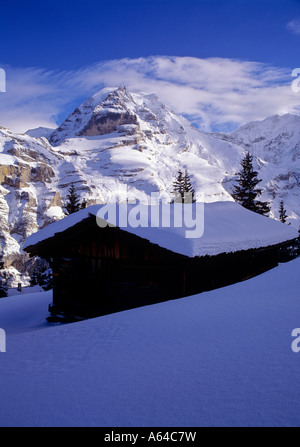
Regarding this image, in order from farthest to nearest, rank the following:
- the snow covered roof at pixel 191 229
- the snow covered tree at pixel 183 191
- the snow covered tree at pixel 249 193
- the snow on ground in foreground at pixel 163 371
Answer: the snow covered tree at pixel 183 191, the snow covered tree at pixel 249 193, the snow covered roof at pixel 191 229, the snow on ground in foreground at pixel 163 371

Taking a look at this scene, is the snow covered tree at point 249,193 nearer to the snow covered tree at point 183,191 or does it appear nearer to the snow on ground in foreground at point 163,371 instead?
the snow covered tree at point 183,191

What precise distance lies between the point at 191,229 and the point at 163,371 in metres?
6.27

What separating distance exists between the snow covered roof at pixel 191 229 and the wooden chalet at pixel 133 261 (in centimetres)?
4

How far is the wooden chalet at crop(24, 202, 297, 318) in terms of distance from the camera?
29.0 ft

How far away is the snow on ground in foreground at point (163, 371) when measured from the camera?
286 cm

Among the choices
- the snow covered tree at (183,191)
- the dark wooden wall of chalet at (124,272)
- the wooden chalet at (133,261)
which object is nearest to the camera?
the wooden chalet at (133,261)

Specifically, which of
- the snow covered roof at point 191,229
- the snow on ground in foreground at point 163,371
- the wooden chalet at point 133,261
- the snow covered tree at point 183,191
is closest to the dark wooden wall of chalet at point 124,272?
the wooden chalet at point 133,261

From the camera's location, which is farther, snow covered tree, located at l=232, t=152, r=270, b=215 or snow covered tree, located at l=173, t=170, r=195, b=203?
snow covered tree, located at l=173, t=170, r=195, b=203

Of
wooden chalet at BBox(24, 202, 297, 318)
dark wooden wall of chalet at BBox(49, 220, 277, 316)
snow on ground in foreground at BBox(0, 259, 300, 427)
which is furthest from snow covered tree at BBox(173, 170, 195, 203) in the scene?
snow on ground in foreground at BBox(0, 259, 300, 427)

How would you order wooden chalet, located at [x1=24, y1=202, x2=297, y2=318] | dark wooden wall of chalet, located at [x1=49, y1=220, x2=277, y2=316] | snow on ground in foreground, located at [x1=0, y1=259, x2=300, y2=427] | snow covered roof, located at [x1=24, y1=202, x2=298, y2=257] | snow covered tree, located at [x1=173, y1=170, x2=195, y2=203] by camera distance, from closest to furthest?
snow on ground in foreground, located at [x1=0, y1=259, x2=300, y2=427] → snow covered roof, located at [x1=24, y1=202, x2=298, y2=257] → wooden chalet, located at [x1=24, y1=202, x2=297, y2=318] → dark wooden wall of chalet, located at [x1=49, y1=220, x2=277, y2=316] → snow covered tree, located at [x1=173, y1=170, x2=195, y2=203]

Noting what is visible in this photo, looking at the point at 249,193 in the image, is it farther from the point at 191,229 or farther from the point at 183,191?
the point at 191,229

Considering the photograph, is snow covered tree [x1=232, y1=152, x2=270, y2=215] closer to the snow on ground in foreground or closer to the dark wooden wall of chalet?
the dark wooden wall of chalet

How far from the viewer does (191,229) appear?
955cm
